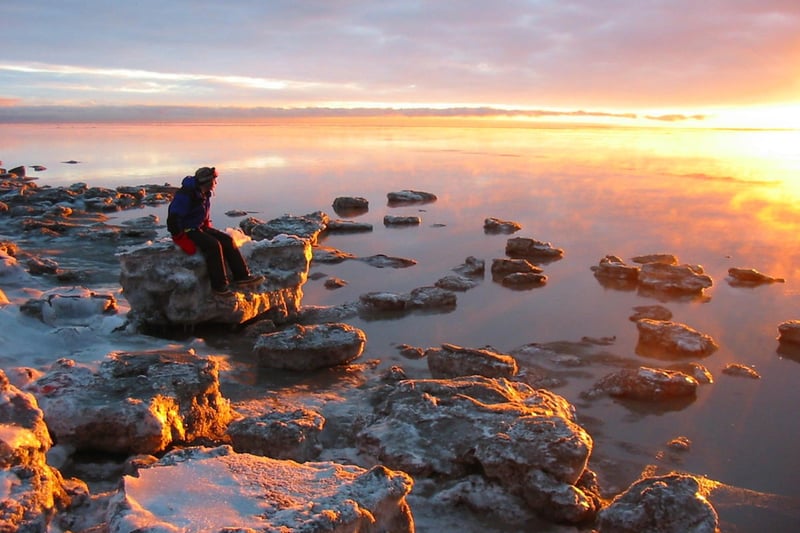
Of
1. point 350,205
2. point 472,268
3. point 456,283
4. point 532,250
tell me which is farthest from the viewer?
point 350,205

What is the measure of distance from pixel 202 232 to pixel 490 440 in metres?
6.09

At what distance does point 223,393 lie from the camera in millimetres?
8312

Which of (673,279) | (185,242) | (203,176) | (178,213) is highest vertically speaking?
(203,176)

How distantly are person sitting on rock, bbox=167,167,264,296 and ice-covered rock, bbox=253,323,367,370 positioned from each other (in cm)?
143

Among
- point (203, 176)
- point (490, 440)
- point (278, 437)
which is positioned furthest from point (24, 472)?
point (203, 176)

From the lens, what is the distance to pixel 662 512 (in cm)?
524

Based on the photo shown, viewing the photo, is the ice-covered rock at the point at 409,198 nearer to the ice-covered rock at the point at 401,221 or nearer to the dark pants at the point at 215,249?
the ice-covered rock at the point at 401,221

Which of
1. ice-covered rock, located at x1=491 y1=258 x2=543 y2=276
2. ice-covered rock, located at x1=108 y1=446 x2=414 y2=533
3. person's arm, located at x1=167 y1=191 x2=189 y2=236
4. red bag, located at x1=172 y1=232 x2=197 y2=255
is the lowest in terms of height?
ice-covered rock, located at x1=491 y1=258 x2=543 y2=276

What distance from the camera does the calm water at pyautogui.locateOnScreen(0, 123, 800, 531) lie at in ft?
24.8

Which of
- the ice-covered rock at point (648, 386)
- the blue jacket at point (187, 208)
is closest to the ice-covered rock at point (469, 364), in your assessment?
the ice-covered rock at point (648, 386)

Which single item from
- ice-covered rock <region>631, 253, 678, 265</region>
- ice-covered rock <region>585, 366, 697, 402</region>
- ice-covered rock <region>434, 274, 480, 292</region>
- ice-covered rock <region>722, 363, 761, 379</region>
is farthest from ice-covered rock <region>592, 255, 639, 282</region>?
ice-covered rock <region>585, 366, 697, 402</region>

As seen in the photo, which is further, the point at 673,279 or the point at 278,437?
the point at 673,279

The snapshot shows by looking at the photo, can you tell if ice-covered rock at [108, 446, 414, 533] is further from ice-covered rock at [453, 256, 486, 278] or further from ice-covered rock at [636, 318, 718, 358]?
ice-covered rock at [453, 256, 486, 278]

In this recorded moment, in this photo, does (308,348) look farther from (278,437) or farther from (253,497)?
(253,497)
